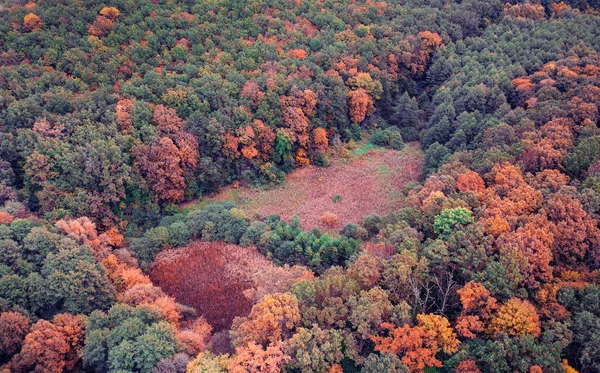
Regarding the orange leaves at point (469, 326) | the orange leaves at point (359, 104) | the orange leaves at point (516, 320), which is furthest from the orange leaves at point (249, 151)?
the orange leaves at point (516, 320)

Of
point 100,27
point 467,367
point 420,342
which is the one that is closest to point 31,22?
point 100,27

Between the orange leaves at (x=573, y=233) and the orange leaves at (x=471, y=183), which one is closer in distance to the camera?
the orange leaves at (x=573, y=233)

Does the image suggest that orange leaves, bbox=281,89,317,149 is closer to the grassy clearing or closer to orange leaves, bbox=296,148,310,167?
orange leaves, bbox=296,148,310,167

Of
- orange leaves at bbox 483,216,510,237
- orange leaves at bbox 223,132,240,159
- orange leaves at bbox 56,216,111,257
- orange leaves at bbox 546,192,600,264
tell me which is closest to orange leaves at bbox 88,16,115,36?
orange leaves at bbox 223,132,240,159

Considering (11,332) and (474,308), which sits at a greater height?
(474,308)

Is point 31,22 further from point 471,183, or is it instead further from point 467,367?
point 467,367

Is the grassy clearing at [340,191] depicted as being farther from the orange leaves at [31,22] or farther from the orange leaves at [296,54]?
the orange leaves at [31,22]
